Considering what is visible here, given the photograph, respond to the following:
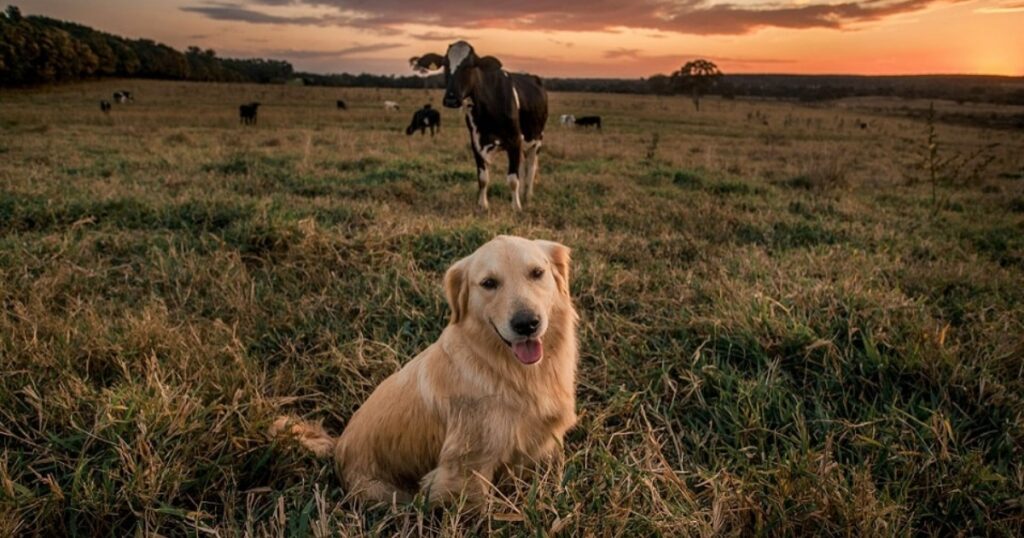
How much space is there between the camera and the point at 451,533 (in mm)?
2043

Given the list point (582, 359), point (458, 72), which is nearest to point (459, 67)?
point (458, 72)

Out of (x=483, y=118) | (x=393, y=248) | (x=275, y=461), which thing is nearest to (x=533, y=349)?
(x=275, y=461)

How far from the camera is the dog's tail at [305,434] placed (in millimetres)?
2645

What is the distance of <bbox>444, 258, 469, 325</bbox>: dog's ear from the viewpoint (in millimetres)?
2592

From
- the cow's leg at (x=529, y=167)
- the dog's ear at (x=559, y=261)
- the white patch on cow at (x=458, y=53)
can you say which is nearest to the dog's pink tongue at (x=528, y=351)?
the dog's ear at (x=559, y=261)

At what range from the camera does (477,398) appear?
238cm

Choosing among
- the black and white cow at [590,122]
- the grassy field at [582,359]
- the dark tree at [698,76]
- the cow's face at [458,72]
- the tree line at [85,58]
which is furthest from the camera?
Answer: the dark tree at [698,76]

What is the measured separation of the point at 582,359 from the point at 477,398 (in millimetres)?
1483

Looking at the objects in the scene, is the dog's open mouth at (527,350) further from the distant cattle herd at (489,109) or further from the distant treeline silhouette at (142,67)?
the distant treeline silhouette at (142,67)

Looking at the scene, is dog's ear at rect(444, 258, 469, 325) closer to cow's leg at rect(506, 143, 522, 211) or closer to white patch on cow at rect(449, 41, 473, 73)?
cow's leg at rect(506, 143, 522, 211)

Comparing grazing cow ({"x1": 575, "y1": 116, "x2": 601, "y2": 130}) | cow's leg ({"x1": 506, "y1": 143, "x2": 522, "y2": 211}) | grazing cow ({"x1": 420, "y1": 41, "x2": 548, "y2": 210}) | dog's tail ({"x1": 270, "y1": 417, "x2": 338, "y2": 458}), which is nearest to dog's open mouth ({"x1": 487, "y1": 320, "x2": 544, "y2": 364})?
dog's tail ({"x1": 270, "y1": 417, "x2": 338, "y2": 458})

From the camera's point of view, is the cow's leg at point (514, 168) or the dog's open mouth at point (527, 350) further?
the cow's leg at point (514, 168)

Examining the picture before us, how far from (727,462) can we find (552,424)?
0.86m

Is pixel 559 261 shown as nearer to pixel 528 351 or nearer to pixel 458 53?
pixel 528 351
